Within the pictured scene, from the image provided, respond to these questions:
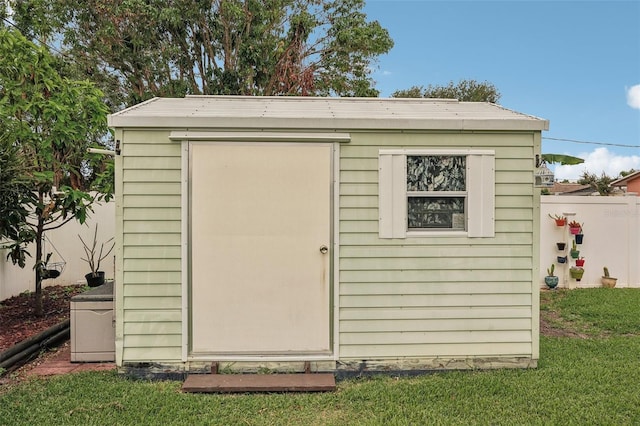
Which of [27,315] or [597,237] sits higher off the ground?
[597,237]

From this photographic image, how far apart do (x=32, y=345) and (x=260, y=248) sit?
8.45 feet

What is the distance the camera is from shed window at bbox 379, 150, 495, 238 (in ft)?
11.6

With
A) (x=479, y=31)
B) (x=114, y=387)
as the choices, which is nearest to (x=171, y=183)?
(x=114, y=387)

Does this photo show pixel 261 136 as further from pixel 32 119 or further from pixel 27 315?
pixel 27 315

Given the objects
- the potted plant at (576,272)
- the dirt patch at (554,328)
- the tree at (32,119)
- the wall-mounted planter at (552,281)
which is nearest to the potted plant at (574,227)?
the potted plant at (576,272)

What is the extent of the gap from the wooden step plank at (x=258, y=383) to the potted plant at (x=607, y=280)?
249 inches

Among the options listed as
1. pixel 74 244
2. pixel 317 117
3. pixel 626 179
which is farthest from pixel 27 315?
pixel 626 179

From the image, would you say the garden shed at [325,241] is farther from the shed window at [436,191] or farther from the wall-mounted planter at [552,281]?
the wall-mounted planter at [552,281]

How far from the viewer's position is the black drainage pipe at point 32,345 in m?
3.60

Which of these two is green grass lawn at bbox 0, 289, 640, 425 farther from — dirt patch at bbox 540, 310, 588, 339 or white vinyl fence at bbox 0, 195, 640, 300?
white vinyl fence at bbox 0, 195, 640, 300

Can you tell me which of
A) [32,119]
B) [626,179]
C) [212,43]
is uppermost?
[212,43]

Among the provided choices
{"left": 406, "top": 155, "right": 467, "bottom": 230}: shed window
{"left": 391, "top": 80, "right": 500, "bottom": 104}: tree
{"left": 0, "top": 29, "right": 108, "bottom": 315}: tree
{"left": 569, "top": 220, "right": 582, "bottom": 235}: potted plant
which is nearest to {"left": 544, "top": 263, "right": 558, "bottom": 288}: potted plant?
{"left": 569, "top": 220, "right": 582, "bottom": 235}: potted plant

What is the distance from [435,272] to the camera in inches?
141

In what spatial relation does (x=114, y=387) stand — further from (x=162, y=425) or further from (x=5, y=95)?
(x=5, y=95)
